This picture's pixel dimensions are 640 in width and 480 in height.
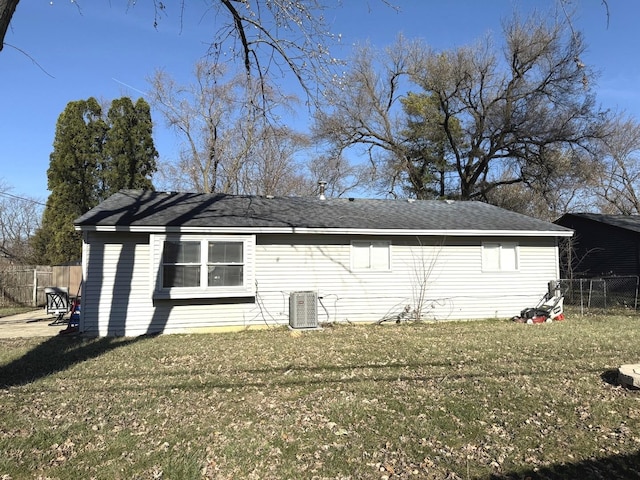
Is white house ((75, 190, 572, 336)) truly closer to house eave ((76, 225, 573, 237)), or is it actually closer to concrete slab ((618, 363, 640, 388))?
house eave ((76, 225, 573, 237))

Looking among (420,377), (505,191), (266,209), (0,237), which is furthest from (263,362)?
(0,237)

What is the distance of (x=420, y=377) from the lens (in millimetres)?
6305

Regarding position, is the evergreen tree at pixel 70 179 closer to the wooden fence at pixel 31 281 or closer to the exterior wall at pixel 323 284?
the wooden fence at pixel 31 281

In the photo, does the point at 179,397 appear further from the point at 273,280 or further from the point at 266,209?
the point at 266,209

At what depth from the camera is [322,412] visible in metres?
4.98

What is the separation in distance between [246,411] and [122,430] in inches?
49.7

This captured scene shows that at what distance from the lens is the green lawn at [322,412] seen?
3824 millimetres

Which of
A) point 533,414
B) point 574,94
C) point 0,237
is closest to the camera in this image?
point 533,414

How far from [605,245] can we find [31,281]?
2543 cm

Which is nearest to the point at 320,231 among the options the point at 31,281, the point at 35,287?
the point at 35,287

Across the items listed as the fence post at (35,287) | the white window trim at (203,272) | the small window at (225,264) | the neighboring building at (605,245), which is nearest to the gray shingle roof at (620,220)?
the neighboring building at (605,245)

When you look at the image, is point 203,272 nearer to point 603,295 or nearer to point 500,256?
point 500,256

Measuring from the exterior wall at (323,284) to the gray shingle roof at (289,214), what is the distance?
1.33 feet

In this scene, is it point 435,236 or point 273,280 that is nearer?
point 273,280
